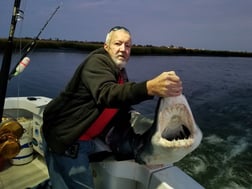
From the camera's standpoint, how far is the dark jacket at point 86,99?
4.90 ft

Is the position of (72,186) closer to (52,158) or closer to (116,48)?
(52,158)

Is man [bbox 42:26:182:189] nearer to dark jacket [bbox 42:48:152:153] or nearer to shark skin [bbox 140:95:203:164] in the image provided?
dark jacket [bbox 42:48:152:153]

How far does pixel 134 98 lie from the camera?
1.46 m

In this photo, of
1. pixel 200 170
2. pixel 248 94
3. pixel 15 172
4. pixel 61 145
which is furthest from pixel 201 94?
pixel 61 145

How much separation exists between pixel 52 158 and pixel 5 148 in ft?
1.42

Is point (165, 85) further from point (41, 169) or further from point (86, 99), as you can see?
point (41, 169)

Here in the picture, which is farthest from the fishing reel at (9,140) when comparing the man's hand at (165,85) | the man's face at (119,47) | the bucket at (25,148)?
the man's hand at (165,85)

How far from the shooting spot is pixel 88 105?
5.97 ft

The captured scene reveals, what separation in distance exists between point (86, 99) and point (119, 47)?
16.2 inches

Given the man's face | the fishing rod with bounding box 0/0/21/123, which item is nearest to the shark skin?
the man's face

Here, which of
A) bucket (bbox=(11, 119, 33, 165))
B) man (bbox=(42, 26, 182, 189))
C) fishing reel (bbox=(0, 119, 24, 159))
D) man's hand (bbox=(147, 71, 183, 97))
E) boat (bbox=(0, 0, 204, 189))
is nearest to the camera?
man's hand (bbox=(147, 71, 183, 97))

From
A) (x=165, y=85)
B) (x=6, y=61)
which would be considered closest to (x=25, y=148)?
(x=6, y=61)

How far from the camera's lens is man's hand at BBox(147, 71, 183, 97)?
1374 mm

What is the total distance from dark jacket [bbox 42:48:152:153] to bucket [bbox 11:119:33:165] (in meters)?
1.56
